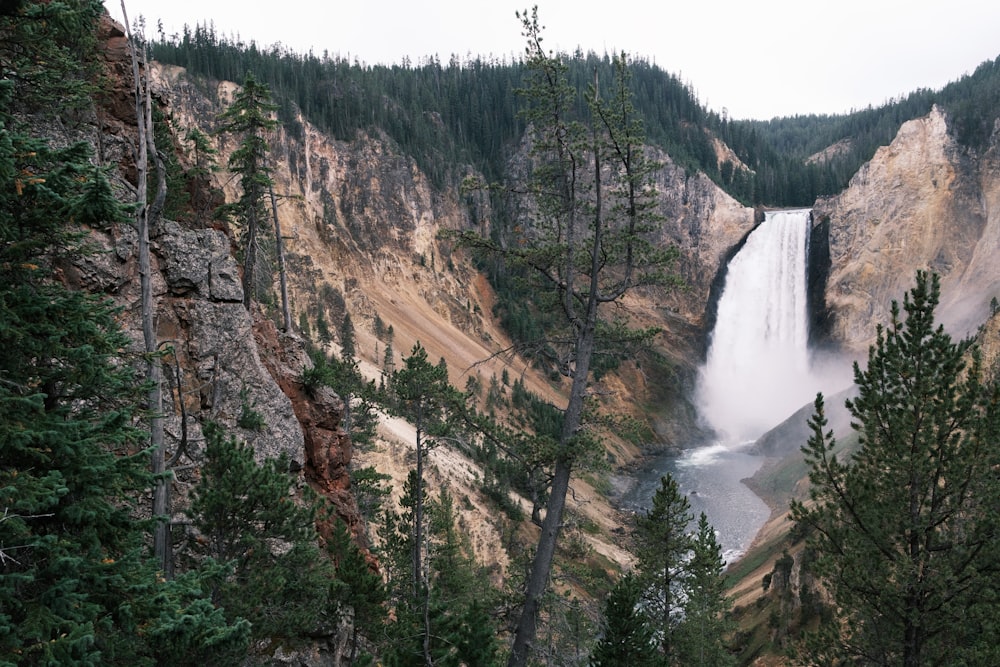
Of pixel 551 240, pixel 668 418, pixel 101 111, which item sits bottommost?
pixel 668 418

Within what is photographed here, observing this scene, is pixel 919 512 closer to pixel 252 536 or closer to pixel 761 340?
pixel 252 536

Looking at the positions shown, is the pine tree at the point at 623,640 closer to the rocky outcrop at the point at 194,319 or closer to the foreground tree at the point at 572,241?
the foreground tree at the point at 572,241

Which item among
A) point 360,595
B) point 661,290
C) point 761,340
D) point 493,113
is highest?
point 493,113

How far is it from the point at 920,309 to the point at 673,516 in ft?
33.0

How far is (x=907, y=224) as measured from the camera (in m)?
64.9

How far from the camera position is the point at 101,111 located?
12312 millimetres

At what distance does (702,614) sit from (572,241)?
12.7m

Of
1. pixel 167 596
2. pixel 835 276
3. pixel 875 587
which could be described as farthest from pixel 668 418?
pixel 167 596

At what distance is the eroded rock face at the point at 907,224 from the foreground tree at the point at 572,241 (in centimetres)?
6193

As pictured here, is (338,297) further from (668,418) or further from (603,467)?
(603,467)

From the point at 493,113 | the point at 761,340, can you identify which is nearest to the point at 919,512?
the point at 761,340

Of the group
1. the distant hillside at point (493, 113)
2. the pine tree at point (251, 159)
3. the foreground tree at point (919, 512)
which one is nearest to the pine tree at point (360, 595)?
the pine tree at point (251, 159)

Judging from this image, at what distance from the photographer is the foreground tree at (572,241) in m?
7.74

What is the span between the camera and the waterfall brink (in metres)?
70.8
